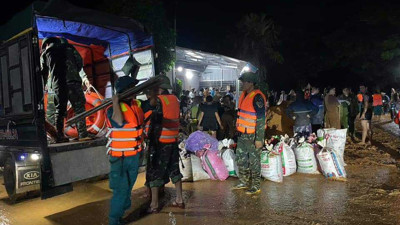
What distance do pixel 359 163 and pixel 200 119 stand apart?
3.77 metres

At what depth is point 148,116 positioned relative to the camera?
4422mm

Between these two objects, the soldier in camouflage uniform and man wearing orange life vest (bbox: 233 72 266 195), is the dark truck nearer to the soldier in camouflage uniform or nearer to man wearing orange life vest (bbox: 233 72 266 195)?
the soldier in camouflage uniform

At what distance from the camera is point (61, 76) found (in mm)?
5336

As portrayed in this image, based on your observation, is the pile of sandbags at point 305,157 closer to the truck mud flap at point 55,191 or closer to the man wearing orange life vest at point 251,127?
the man wearing orange life vest at point 251,127

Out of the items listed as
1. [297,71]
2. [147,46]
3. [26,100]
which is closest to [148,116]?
[26,100]

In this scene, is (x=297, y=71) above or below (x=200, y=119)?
above

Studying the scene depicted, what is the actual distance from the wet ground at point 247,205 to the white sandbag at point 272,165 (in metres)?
0.12

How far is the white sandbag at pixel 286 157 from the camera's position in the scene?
6.12 meters

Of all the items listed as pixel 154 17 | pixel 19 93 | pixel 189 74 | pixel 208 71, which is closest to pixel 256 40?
pixel 208 71

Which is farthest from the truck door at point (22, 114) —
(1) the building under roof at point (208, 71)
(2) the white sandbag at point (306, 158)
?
(1) the building under roof at point (208, 71)

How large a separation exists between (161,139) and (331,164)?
3.15m

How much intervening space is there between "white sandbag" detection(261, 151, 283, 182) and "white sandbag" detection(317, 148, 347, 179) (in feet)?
2.64

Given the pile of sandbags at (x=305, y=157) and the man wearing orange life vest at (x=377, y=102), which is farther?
the man wearing orange life vest at (x=377, y=102)

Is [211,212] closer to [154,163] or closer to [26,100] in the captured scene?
[154,163]
